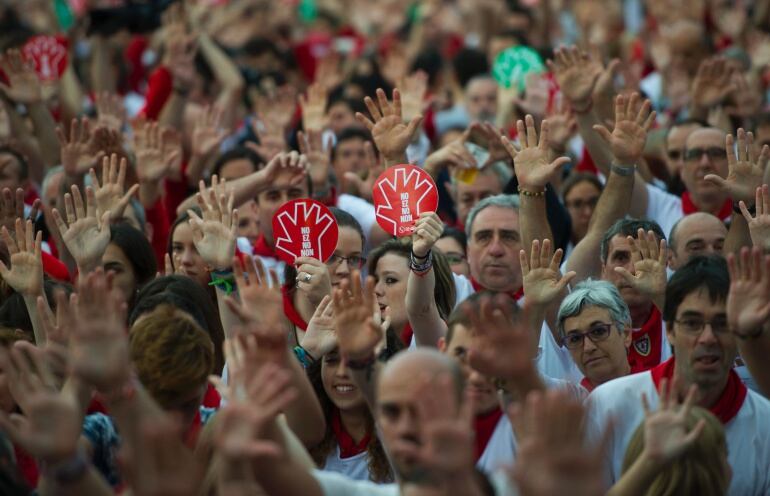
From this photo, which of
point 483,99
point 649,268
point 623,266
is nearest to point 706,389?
point 649,268

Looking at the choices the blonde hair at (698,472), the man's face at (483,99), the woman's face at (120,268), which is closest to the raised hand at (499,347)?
the blonde hair at (698,472)

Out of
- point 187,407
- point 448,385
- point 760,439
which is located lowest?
point 760,439

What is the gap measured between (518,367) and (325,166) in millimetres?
3927

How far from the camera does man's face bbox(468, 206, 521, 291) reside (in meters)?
6.37

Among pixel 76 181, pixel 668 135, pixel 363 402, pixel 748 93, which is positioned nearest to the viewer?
pixel 363 402

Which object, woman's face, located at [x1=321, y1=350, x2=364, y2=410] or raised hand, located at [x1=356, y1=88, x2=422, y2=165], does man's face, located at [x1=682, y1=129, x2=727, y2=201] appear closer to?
raised hand, located at [x1=356, y1=88, x2=422, y2=165]

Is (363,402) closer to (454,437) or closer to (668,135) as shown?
(454,437)

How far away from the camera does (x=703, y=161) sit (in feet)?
23.5

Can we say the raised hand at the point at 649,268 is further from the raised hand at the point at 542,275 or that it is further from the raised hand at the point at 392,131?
the raised hand at the point at 392,131

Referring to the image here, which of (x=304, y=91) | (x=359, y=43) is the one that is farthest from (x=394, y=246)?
(x=359, y=43)

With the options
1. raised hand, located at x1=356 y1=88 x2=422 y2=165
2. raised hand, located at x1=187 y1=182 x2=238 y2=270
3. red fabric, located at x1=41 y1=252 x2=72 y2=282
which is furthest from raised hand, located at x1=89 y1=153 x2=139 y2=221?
raised hand, located at x1=356 y1=88 x2=422 y2=165

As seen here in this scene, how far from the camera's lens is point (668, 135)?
8398mm

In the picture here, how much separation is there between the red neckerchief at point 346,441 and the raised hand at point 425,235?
782 millimetres

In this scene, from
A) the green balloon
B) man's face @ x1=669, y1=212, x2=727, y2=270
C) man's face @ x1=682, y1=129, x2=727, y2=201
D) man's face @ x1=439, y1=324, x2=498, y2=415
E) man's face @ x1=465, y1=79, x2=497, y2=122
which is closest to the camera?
man's face @ x1=439, y1=324, x2=498, y2=415
